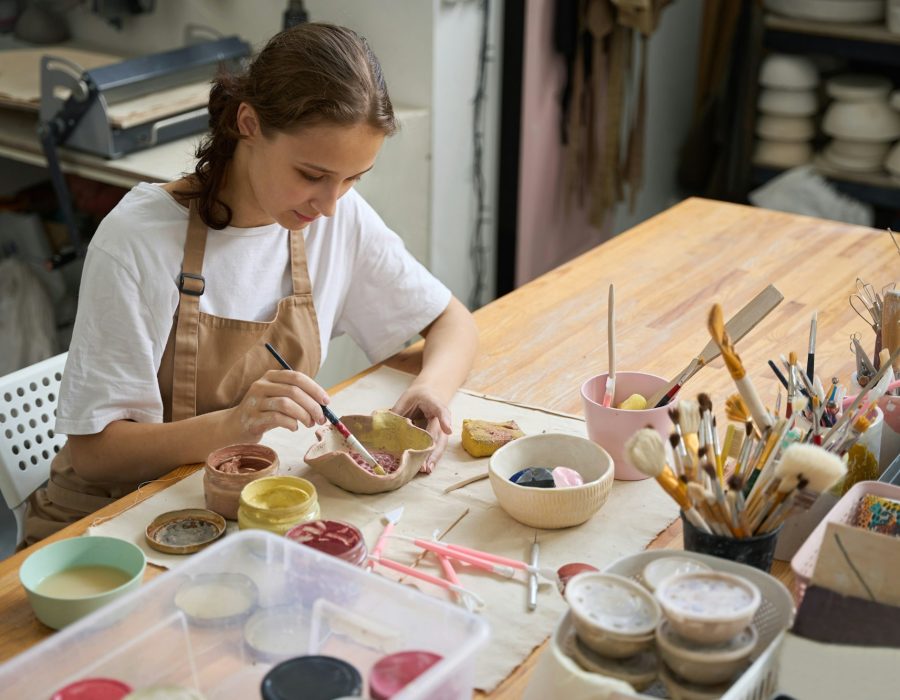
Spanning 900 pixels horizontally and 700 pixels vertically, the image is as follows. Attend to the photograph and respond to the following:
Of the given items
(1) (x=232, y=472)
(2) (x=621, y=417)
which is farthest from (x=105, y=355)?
(2) (x=621, y=417)

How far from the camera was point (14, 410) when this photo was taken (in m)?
1.74

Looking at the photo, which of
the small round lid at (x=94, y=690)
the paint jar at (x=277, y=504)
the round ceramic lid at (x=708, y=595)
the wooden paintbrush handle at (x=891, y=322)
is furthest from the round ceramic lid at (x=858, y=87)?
the small round lid at (x=94, y=690)

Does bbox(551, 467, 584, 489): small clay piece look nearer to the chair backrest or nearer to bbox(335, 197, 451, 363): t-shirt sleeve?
bbox(335, 197, 451, 363): t-shirt sleeve

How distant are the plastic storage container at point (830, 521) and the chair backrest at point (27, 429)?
1140 millimetres

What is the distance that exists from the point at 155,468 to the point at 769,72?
2847mm

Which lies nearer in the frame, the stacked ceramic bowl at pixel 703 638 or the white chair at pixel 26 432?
the stacked ceramic bowl at pixel 703 638

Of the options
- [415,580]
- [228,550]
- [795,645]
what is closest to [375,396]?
[415,580]

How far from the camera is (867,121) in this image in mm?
3598

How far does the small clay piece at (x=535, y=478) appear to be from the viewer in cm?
138

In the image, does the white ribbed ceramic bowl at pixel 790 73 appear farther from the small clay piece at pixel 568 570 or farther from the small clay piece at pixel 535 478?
the small clay piece at pixel 568 570

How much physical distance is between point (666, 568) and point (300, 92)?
80 centimetres

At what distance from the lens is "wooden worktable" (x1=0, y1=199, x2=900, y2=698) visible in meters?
1.77

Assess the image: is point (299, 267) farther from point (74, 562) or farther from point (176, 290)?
point (74, 562)

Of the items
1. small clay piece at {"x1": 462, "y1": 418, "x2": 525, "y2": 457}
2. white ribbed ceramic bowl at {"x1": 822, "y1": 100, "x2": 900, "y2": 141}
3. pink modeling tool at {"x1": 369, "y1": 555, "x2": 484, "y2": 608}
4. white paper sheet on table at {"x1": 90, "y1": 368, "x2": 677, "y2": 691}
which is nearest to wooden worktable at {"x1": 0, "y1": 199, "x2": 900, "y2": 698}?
white paper sheet on table at {"x1": 90, "y1": 368, "x2": 677, "y2": 691}
